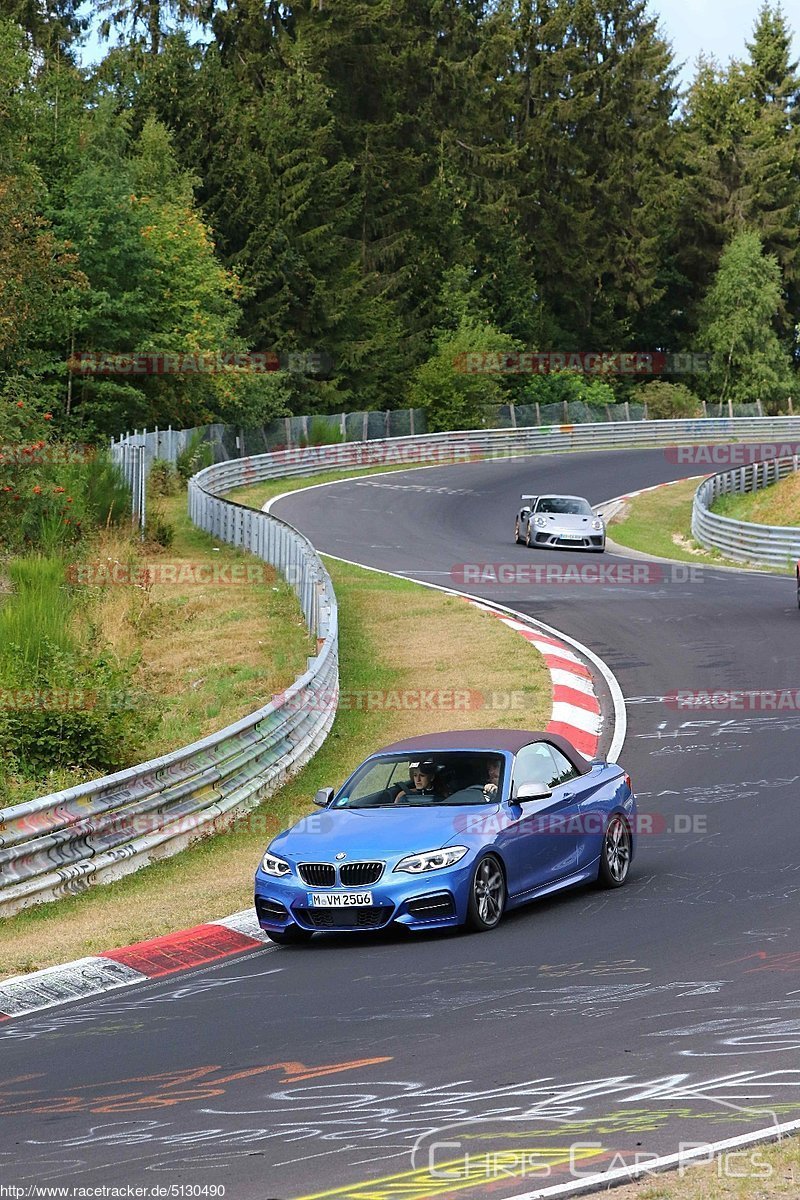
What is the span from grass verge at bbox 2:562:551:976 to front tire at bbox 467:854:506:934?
2.11 m

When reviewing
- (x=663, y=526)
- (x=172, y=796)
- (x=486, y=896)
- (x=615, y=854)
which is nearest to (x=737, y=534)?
(x=663, y=526)

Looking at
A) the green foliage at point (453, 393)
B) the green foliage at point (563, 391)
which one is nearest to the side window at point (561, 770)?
the green foliage at point (453, 393)

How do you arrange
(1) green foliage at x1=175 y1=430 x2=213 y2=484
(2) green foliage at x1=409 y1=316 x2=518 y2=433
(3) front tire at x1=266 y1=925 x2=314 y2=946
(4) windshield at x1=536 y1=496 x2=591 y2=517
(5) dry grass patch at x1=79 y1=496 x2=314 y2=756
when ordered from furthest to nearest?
1. (2) green foliage at x1=409 y1=316 x2=518 y2=433
2. (1) green foliage at x1=175 y1=430 x2=213 y2=484
3. (4) windshield at x1=536 y1=496 x2=591 y2=517
4. (5) dry grass patch at x1=79 y1=496 x2=314 y2=756
5. (3) front tire at x1=266 y1=925 x2=314 y2=946

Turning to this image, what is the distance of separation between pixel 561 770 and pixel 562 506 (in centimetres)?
2780

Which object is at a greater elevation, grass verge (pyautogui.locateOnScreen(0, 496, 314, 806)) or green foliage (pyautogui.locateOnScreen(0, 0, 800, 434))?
green foliage (pyautogui.locateOnScreen(0, 0, 800, 434))

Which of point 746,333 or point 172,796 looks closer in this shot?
point 172,796

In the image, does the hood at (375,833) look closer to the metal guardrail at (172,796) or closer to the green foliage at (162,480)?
the metal guardrail at (172,796)

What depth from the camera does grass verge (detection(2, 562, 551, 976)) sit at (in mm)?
11898

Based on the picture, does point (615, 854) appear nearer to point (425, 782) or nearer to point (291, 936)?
point (425, 782)

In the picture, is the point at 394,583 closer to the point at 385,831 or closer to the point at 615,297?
the point at 385,831

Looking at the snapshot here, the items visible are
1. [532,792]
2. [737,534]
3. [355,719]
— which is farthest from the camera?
[737,534]

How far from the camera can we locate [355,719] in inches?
797

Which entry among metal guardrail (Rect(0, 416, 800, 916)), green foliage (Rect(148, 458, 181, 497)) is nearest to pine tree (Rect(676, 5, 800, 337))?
green foliage (Rect(148, 458, 181, 497))

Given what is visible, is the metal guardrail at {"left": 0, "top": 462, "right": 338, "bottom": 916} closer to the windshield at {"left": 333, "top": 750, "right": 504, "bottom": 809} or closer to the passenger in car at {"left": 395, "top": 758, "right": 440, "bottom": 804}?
the windshield at {"left": 333, "top": 750, "right": 504, "bottom": 809}
